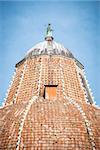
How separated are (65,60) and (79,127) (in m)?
10.8

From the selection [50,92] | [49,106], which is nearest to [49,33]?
[50,92]

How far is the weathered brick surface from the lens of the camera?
2142 centimetres

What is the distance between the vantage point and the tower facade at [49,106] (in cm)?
2159

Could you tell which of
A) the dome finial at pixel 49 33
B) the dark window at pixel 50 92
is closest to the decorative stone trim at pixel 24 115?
the dark window at pixel 50 92

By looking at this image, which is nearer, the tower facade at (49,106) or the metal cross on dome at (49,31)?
the tower facade at (49,106)

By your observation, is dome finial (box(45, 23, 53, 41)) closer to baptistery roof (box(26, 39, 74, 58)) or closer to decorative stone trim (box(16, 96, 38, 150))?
baptistery roof (box(26, 39, 74, 58))

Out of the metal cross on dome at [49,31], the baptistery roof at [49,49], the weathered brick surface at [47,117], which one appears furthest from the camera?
the metal cross on dome at [49,31]

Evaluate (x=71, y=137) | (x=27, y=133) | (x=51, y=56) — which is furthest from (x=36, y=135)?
(x=51, y=56)

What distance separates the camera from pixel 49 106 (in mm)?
24453

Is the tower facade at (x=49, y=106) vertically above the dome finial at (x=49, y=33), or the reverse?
the dome finial at (x=49, y=33)

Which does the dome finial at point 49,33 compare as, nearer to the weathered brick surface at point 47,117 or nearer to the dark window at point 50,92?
the weathered brick surface at point 47,117

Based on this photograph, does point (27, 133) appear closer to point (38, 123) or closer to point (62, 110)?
point (38, 123)

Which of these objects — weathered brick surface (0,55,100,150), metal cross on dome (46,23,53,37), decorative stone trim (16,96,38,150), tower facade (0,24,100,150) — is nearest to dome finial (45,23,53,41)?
metal cross on dome (46,23,53,37)

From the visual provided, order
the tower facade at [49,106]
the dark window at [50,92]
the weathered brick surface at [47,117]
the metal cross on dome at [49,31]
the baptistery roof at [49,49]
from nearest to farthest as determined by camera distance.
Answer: the weathered brick surface at [47,117], the tower facade at [49,106], the dark window at [50,92], the baptistery roof at [49,49], the metal cross on dome at [49,31]
